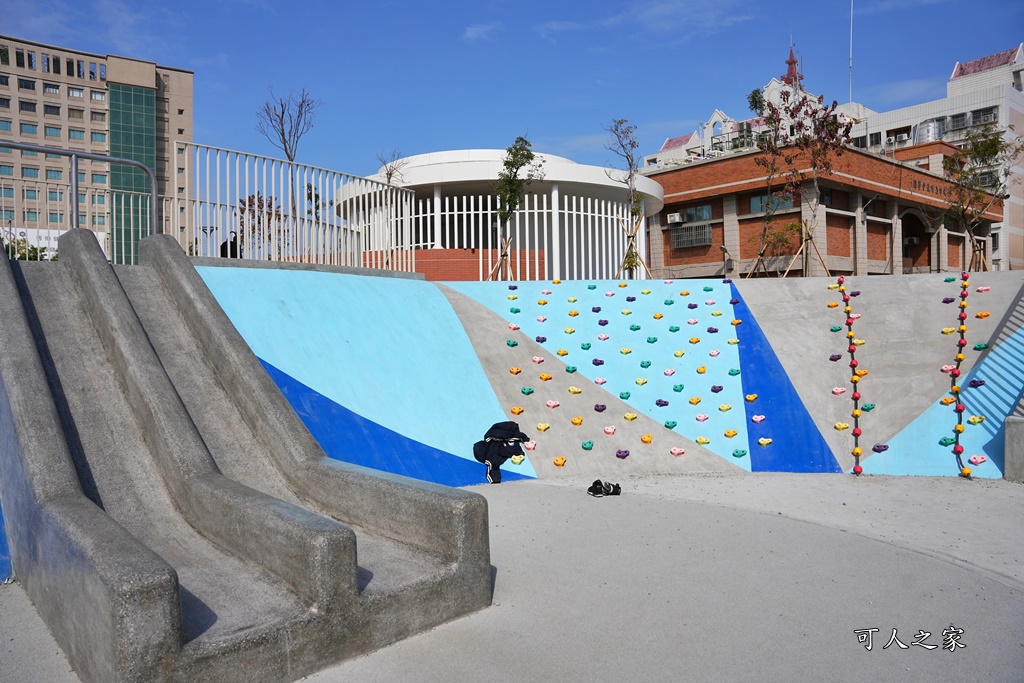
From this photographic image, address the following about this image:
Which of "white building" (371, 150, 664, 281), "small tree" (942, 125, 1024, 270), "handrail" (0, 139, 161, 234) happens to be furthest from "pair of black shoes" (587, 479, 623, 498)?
"small tree" (942, 125, 1024, 270)

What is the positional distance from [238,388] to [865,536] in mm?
5502

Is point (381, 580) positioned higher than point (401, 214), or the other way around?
point (401, 214)

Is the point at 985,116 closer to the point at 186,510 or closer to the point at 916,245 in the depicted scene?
the point at 916,245

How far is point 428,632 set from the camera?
438cm

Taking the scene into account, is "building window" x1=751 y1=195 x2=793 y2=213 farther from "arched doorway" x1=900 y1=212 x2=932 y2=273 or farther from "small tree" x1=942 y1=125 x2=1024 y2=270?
"arched doorway" x1=900 y1=212 x2=932 y2=273

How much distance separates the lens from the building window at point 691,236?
27781mm

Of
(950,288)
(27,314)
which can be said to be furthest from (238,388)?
(950,288)

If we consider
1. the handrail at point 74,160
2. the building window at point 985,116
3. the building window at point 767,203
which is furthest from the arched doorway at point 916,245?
the handrail at point 74,160

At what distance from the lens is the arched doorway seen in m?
30.9

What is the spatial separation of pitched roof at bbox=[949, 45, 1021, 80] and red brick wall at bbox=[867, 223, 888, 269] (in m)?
34.6

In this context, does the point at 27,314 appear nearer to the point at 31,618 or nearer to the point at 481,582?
the point at 31,618

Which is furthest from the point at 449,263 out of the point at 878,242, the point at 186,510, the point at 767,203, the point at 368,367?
the point at 878,242

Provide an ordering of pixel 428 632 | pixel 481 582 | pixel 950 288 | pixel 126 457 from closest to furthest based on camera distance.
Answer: pixel 428 632 < pixel 481 582 < pixel 126 457 < pixel 950 288

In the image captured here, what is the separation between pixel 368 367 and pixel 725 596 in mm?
5450
